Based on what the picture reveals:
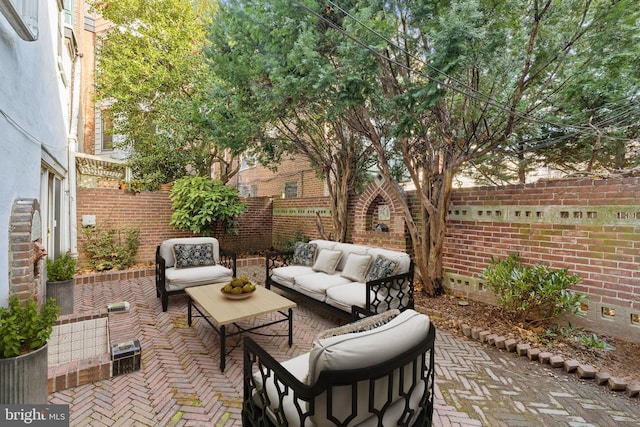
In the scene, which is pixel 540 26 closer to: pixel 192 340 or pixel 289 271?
pixel 289 271

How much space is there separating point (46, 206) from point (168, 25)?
254 inches

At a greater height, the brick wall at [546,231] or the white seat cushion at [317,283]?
the brick wall at [546,231]

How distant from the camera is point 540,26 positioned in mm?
3775

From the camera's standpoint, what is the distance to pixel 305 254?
5340 mm

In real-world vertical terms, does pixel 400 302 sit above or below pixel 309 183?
below

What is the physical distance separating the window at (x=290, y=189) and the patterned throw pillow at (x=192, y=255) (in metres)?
6.24

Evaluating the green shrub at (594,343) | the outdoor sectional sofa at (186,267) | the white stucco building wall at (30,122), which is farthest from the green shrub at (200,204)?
the green shrub at (594,343)

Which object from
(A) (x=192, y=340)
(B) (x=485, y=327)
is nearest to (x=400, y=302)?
(B) (x=485, y=327)

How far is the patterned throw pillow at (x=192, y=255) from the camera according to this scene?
16.7ft

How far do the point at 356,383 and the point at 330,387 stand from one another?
136 mm

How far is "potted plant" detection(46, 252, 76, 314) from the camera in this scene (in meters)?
3.98

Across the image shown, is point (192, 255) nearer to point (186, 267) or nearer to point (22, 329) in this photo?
point (186, 267)

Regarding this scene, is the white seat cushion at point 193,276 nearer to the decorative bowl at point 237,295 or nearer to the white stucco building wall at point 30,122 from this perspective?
the decorative bowl at point 237,295

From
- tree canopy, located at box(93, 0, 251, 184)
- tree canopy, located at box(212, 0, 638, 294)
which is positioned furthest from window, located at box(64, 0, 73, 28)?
tree canopy, located at box(212, 0, 638, 294)
